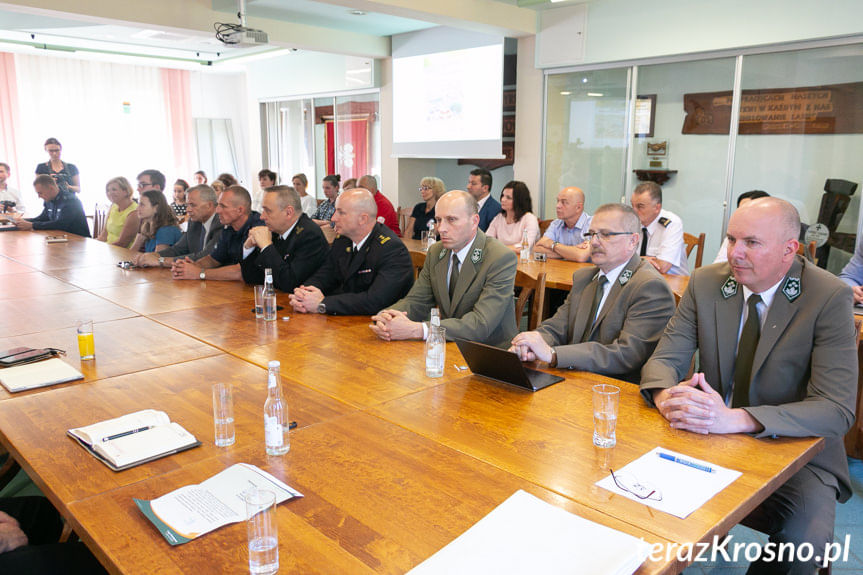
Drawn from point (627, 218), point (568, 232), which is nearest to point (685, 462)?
point (627, 218)

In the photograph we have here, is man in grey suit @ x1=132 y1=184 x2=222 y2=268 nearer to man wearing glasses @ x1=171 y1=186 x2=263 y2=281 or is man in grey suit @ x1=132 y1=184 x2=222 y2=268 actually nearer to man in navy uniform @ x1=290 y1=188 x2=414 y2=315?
man wearing glasses @ x1=171 y1=186 x2=263 y2=281

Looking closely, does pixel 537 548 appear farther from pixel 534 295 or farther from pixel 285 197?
pixel 285 197

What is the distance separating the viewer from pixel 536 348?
2.31m

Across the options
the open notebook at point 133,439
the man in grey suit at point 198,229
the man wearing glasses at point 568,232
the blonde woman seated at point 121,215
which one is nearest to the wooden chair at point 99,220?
the blonde woman seated at point 121,215

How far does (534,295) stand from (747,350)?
1199mm

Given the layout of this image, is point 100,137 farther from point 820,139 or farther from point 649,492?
point 649,492

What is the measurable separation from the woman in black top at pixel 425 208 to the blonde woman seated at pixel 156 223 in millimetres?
2878

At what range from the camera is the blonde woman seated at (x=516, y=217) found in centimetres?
597

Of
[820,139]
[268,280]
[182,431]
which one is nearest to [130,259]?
[268,280]

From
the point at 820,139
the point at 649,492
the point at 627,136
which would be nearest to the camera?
the point at 649,492

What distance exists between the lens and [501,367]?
7.04 ft

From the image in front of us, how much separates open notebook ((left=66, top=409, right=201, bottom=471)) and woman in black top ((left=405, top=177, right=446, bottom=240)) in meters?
5.78

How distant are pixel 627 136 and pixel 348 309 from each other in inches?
181

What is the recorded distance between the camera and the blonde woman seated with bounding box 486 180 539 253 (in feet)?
19.6
